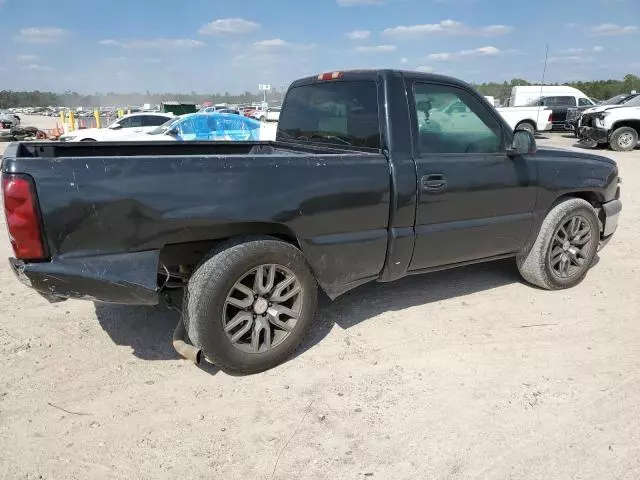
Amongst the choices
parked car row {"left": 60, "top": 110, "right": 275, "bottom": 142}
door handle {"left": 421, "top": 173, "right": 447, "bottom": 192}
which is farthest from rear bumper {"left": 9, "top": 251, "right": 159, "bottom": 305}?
parked car row {"left": 60, "top": 110, "right": 275, "bottom": 142}

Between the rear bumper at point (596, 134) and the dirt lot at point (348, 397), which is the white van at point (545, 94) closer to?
the rear bumper at point (596, 134)

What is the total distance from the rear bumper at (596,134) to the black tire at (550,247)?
14375mm

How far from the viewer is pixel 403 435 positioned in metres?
2.64

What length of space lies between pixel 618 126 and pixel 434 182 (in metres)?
16.6

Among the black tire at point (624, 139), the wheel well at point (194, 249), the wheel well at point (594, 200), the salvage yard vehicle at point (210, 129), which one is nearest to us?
the wheel well at point (194, 249)

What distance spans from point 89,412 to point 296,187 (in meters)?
1.73

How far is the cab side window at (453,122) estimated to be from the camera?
3613mm

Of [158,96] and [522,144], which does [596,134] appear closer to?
[522,144]

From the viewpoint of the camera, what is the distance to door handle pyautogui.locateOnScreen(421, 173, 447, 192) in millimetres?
3516

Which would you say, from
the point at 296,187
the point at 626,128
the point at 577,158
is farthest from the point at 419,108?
the point at 626,128

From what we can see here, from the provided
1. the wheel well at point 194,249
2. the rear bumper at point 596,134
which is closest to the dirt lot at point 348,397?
the wheel well at point 194,249

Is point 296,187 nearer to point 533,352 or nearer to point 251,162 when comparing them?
point 251,162

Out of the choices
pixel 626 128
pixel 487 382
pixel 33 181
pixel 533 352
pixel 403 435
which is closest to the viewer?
pixel 33 181

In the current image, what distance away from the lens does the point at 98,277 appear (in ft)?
8.74
